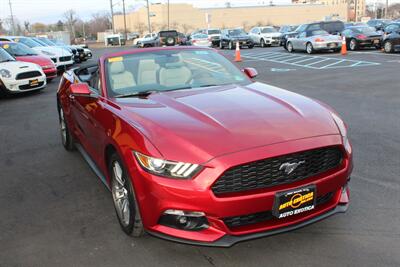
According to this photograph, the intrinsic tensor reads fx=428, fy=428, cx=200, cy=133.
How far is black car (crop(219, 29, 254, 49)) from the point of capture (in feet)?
110

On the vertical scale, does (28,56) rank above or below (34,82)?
above

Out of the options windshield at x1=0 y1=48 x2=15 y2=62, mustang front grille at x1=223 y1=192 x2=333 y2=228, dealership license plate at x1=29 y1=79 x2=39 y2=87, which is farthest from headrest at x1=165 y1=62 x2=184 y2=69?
windshield at x1=0 y1=48 x2=15 y2=62

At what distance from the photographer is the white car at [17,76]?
40.1 ft

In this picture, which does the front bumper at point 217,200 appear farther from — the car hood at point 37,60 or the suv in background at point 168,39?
the suv in background at point 168,39

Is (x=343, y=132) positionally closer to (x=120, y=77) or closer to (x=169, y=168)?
(x=169, y=168)

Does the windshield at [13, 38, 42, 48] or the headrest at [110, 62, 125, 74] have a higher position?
the windshield at [13, 38, 42, 48]

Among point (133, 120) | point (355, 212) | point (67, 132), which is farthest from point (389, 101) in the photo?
point (133, 120)

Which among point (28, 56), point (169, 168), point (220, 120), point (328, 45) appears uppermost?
point (28, 56)

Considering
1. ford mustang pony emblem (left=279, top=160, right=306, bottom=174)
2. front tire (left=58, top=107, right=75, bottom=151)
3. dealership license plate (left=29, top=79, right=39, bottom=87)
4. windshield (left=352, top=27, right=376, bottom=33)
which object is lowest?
front tire (left=58, top=107, right=75, bottom=151)

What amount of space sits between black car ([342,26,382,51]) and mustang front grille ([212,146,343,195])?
874 inches

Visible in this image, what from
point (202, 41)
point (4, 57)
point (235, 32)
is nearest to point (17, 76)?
point (4, 57)

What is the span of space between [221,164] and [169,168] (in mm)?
378

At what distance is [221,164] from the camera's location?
288 centimetres

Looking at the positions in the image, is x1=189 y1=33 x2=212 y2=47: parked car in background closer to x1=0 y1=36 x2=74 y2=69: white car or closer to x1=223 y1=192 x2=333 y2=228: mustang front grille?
x1=0 y1=36 x2=74 y2=69: white car
